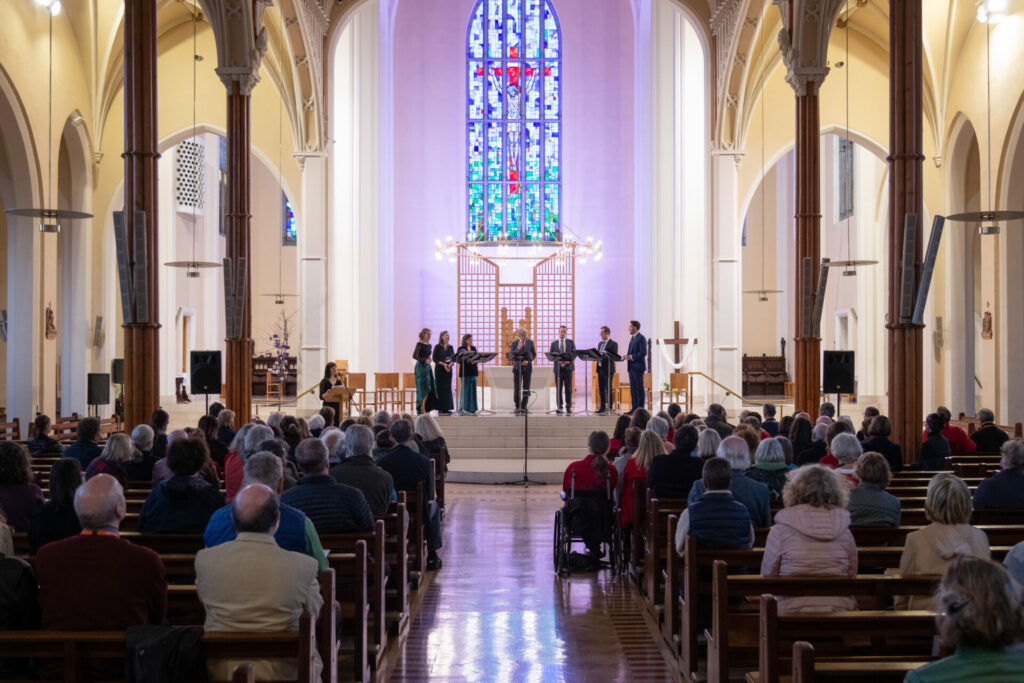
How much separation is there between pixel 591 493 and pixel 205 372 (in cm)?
538

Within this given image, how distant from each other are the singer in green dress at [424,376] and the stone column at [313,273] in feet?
10.2

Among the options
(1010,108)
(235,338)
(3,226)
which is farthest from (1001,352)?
(3,226)

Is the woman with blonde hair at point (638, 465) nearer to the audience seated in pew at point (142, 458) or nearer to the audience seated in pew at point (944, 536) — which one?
the audience seated in pew at point (944, 536)

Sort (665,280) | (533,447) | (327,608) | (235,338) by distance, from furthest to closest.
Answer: (665,280), (533,447), (235,338), (327,608)

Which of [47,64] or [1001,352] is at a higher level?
[47,64]

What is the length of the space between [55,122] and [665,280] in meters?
11.9

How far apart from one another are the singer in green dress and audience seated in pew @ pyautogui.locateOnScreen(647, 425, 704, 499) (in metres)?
9.34

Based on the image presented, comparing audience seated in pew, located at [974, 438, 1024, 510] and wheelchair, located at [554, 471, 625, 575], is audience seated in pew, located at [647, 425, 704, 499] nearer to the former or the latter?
wheelchair, located at [554, 471, 625, 575]

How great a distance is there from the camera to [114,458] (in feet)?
21.5

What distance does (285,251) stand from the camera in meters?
26.8

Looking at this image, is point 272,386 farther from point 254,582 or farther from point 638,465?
point 254,582

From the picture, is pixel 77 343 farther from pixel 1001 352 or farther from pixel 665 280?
pixel 1001 352

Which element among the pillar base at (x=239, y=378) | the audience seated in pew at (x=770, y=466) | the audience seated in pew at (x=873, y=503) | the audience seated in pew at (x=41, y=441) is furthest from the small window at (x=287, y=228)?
the audience seated in pew at (x=873, y=503)

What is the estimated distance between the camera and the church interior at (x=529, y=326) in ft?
13.8
